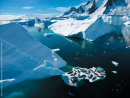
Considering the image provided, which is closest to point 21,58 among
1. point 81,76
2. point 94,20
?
point 81,76

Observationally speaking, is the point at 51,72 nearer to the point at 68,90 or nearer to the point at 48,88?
the point at 48,88

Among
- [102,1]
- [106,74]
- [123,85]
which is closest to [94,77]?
[106,74]

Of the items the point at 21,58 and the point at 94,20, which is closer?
the point at 21,58

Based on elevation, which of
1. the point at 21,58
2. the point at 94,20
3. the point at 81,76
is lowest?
the point at 81,76

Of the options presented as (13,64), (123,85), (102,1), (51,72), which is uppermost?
(102,1)

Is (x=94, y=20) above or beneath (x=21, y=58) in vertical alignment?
above

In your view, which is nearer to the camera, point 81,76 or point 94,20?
point 81,76

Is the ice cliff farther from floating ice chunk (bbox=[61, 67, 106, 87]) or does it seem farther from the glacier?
the glacier

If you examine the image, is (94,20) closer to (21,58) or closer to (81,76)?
(81,76)
